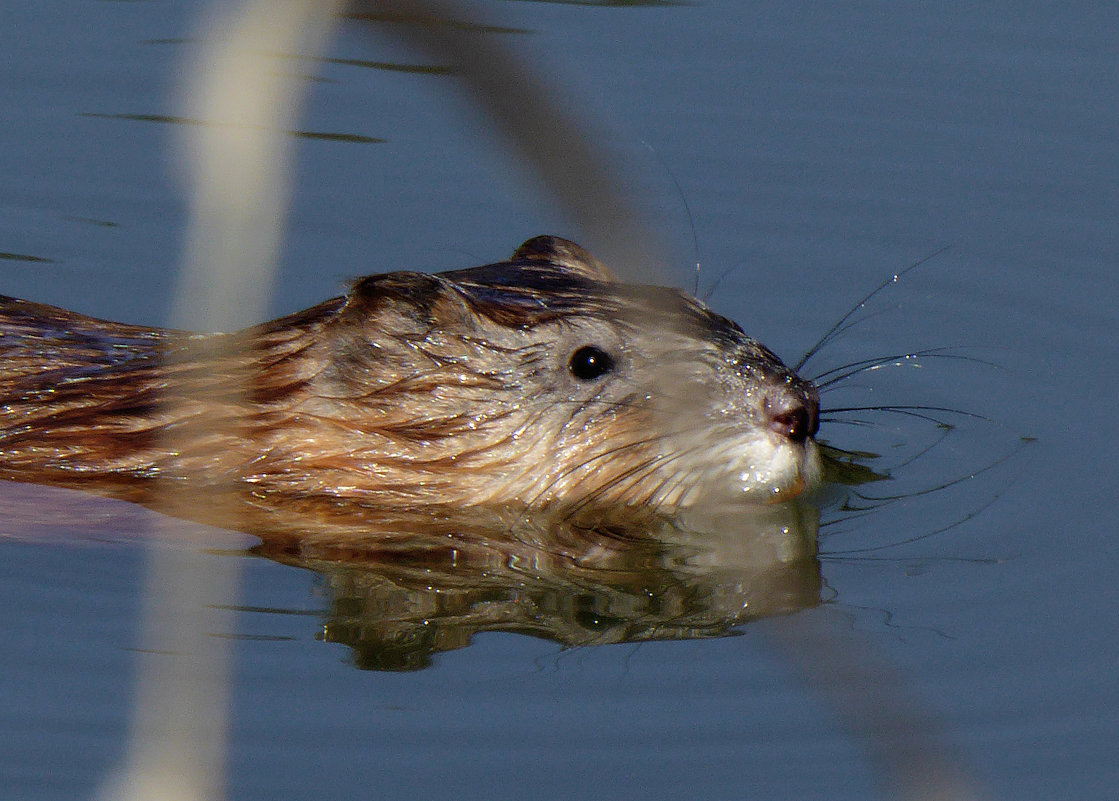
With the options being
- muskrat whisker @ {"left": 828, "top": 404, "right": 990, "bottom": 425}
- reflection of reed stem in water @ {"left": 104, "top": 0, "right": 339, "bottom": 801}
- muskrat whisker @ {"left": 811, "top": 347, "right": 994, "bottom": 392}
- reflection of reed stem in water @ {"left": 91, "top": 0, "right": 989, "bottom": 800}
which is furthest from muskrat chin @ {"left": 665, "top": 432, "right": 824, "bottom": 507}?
reflection of reed stem in water @ {"left": 104, "top": 0, "right": 339, "bottom": 801}

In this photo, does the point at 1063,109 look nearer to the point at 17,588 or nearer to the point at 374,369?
the point at 374,369

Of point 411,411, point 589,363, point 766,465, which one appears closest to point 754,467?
point 766,465

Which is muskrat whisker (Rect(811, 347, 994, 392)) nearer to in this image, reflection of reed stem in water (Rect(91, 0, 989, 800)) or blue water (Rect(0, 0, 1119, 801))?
blue water (Rect(0, 0, 1119, 801))

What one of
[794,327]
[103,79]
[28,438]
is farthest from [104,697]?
[103,79]

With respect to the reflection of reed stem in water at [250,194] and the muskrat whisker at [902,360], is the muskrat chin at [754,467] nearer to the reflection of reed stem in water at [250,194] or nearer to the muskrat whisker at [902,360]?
A: the muskrat whisker at [902,360]

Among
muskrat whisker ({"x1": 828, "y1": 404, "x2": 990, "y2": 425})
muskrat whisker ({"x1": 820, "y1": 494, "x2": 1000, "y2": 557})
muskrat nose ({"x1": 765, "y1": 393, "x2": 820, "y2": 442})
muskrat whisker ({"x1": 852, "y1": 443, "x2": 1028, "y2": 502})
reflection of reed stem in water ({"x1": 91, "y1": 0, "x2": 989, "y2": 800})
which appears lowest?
reflection of reed stem in water ({"x1": 91, "y1": 0, "x2": 989, "y2": 800})

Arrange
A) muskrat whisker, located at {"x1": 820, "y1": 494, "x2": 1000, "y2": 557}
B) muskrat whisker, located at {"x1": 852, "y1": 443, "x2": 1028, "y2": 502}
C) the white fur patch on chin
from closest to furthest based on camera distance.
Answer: the white fur patch on chin
muskrat whisker, located at {"x1": 820, "y1": 494, "x2": 1000, "y2": 557}
muskrat whisker, located at {"x1": 852, "y1": 443, "x2": 1028, "y2": 502}
